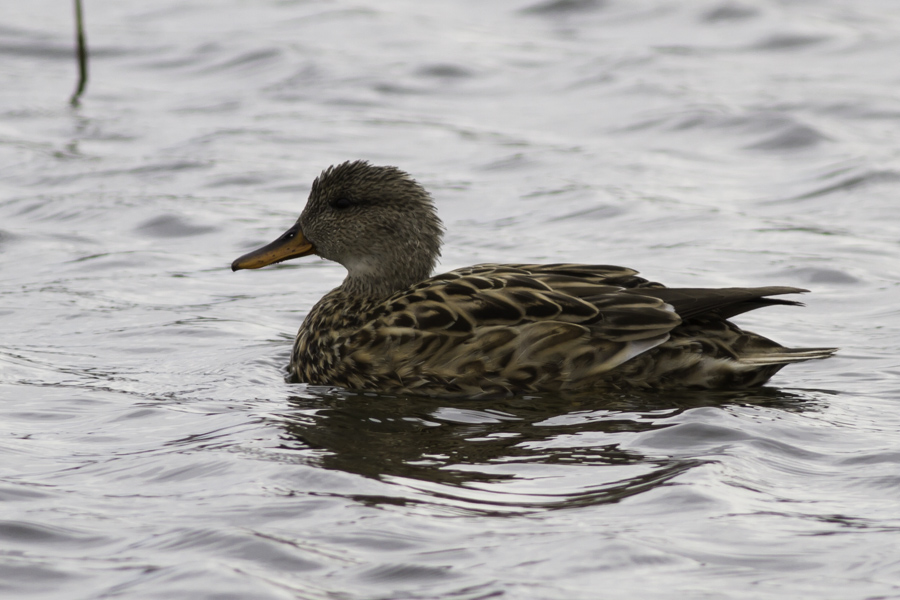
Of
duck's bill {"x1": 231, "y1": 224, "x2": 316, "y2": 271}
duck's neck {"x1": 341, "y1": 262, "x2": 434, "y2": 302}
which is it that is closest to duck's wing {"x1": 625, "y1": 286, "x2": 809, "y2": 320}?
duck's neck {"x1": 341, "y1": 262, "x2": 434, "y2": 302}

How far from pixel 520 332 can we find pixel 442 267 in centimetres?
349

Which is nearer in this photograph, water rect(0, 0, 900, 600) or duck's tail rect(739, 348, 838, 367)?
water rect(0, 0, 900, 600)

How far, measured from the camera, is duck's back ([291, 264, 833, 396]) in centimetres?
795

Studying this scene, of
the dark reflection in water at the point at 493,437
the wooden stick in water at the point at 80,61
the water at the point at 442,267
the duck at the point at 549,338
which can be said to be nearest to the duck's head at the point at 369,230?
the duck at the point at 549,338

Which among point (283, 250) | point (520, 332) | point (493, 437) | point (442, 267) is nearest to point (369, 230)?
point (283, 250)

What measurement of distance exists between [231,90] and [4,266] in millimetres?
6467

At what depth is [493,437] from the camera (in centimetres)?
748

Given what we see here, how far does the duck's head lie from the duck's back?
0.63 m

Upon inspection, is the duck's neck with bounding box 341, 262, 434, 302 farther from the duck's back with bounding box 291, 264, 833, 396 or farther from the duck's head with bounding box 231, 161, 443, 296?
the duck's back with bounding box 291, 264, 833, 396

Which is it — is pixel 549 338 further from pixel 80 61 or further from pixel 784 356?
pixel 80 61

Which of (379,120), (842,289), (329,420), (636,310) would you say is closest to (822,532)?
(636,310)

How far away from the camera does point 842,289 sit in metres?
10.8

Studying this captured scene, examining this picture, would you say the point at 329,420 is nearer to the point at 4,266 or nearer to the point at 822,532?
the point at 822,532

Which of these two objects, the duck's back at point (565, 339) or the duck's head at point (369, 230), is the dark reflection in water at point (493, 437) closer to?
the duck's back at point (565, 339)
